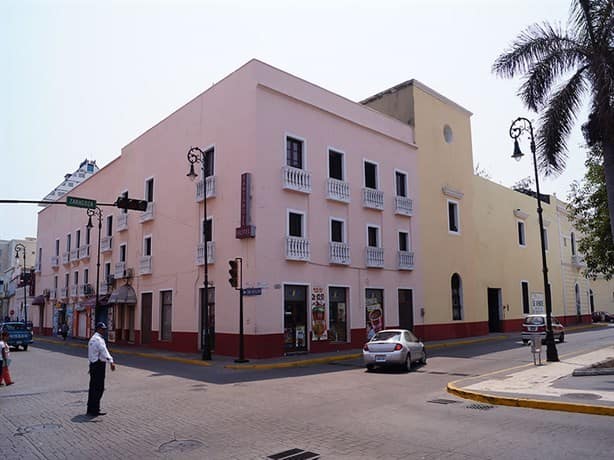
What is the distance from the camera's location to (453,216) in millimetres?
33938

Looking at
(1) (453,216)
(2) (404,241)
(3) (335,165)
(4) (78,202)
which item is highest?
(3) (335,165)

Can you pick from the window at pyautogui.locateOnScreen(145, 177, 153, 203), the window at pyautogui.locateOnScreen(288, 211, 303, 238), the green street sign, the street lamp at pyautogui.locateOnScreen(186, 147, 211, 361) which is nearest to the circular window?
the window at pyautogui.locateOnScreen(288, 211, 303, 238)

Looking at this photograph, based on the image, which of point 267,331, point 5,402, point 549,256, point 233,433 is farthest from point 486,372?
point 549,256

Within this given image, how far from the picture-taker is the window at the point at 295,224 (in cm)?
2336

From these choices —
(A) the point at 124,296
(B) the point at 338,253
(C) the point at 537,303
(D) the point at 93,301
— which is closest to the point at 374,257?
(B) the point at 338,253

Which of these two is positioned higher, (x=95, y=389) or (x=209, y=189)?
(x=209, y=189)

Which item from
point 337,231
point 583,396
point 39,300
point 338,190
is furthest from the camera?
point 39,300

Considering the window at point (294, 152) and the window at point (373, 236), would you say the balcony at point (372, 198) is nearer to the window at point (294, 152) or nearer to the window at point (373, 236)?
the window at point (373, 236)

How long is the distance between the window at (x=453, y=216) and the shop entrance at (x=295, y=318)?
14564 millimetres

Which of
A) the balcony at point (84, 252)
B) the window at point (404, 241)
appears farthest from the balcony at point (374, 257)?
the balcony at point (84, 252)

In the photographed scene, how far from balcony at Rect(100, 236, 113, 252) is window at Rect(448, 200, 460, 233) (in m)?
23.4

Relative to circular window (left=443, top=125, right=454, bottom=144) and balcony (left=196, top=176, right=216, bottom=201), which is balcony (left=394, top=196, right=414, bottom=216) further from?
balcony (left=196, top=176, right=216, bottom=201)

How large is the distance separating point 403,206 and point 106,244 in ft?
68.7

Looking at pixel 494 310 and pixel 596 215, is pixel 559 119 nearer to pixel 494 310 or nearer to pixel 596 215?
pixel 596 215
